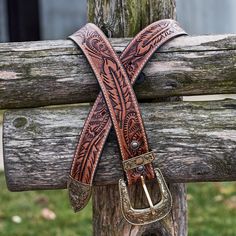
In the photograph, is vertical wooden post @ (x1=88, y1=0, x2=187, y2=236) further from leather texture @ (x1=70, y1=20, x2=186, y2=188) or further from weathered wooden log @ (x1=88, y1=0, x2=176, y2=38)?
leather texture @ (x1=70, y1=20, x2=186, y2=188)

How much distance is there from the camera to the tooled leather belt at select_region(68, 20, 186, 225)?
2.00m

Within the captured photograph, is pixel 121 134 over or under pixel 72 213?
over

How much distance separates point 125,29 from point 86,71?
21 cm

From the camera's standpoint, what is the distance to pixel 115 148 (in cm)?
204

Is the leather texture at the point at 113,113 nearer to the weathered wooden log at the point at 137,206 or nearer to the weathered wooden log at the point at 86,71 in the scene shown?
the weathered wooden log at the point at 86,71

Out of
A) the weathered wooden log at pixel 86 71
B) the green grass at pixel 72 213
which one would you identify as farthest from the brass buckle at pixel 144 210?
the green grass at pixel 72 213

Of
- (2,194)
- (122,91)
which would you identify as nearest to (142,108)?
→ (122,91)

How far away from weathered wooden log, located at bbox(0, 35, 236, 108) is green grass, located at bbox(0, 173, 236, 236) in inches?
92.9

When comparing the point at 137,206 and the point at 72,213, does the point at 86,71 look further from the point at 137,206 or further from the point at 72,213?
the point at 72,213

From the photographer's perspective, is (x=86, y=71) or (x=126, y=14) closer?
(x=86, y=71)

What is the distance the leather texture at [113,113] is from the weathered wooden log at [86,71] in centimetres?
5

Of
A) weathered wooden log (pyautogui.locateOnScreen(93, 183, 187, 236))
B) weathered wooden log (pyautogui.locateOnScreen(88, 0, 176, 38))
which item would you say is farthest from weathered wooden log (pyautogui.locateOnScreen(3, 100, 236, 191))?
weathered wooden log (pyautogui.locateOnScreen(88, 0, 176, 38))

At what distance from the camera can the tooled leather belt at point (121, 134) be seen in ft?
6.57

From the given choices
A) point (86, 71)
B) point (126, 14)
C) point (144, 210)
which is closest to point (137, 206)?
point (144, 210)
